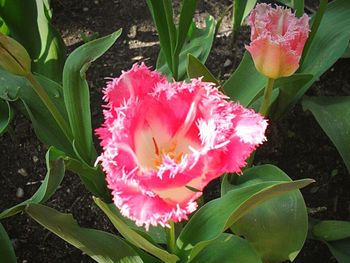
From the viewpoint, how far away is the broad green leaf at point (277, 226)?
99cm

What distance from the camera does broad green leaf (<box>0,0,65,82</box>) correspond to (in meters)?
1.17

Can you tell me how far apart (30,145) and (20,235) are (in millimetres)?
217

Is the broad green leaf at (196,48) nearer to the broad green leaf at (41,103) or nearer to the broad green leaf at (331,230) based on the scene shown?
the broad green leaf at (41,103)

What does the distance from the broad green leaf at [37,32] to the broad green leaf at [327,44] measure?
1.60 feet

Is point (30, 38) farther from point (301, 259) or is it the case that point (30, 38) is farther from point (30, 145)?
point (301, 259)

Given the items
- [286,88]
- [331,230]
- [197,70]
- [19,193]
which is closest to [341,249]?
[331,230]

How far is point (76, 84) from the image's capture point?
3.32 ft

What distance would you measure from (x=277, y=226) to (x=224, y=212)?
0.17m

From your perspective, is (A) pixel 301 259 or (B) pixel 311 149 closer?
(A) pixel 301 259

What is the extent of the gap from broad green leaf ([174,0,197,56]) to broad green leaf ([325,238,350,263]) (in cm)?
49

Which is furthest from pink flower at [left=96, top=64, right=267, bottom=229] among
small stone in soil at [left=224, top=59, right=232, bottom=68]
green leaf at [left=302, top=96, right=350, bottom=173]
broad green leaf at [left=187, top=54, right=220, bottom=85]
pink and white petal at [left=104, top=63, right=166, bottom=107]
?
small stone in soil at [left=224, top=59, right=232, bottom=68]

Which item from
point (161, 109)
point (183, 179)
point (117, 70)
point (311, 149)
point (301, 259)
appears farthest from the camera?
point (117, 70)

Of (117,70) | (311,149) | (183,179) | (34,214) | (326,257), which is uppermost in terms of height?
(183,179)

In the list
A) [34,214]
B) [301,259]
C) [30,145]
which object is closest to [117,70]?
[30,145]
